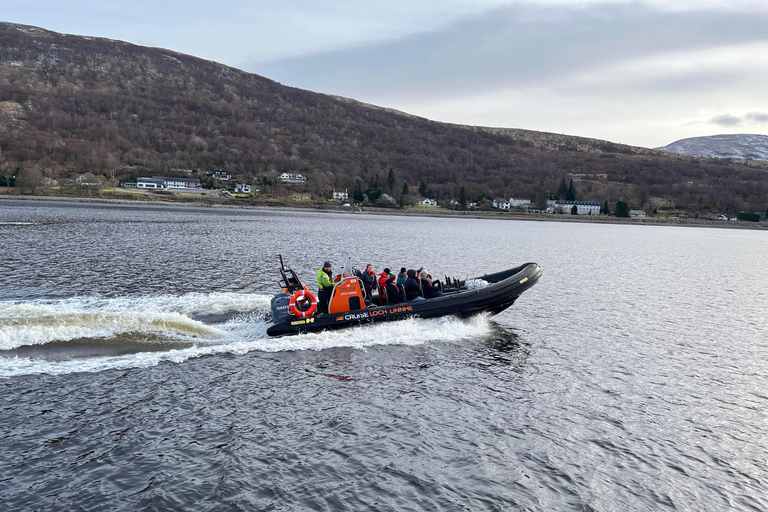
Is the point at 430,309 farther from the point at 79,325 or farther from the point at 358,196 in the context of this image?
the point at 358,196

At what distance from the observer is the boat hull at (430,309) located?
44.5 feet

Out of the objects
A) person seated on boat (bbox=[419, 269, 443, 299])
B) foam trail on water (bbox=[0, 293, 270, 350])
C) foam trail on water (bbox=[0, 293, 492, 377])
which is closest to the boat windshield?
foam trail on water (bbox=[0, 293, 492, 377])

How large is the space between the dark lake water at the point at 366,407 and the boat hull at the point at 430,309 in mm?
313

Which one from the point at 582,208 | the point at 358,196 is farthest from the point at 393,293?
the point at 582,208

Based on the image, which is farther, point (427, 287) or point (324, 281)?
point (427, 287)

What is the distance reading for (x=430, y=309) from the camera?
14672 mm

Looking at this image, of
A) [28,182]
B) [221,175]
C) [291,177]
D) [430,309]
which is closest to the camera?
[430,309]

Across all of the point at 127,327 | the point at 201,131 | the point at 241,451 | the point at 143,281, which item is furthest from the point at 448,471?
the point at 201,131

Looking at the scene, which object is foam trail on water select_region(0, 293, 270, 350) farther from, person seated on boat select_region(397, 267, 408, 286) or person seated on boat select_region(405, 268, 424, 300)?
person seated on boat select_region(405, 268, 424, 300)

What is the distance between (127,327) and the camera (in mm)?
12680

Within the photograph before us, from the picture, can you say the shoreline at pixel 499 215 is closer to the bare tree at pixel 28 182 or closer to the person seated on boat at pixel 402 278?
the bare tree at pixel 28 182

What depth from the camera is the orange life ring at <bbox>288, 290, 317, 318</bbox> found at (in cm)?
1358

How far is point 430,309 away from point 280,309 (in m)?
4.23

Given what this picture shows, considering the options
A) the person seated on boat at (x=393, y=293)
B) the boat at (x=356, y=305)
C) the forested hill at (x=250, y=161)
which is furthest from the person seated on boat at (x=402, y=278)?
the forested hill at (x=250, y=161)
